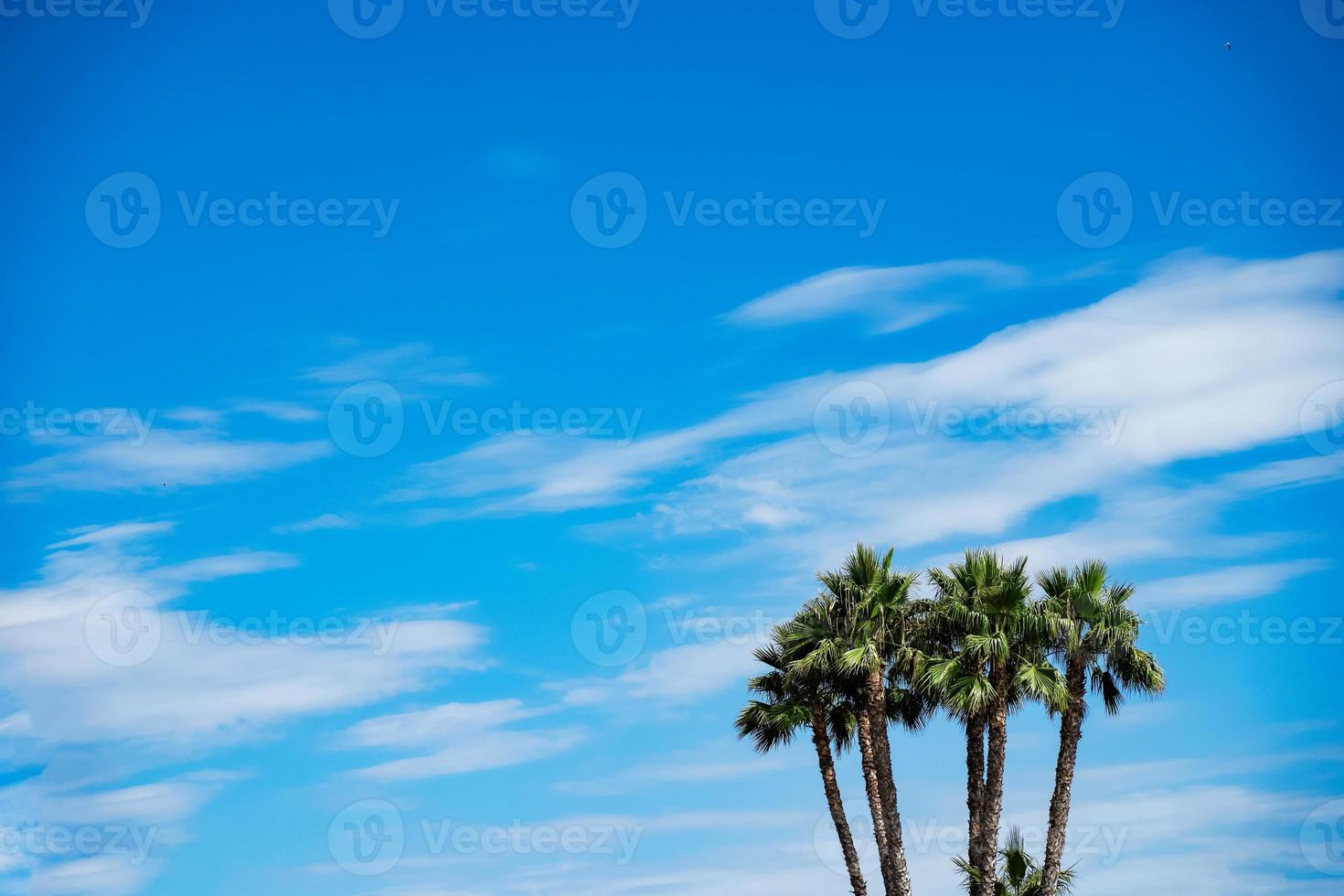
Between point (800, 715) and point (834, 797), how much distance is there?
108 inches

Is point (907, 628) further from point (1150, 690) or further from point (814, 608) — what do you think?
point (1150, 690)

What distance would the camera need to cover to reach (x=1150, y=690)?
160ft

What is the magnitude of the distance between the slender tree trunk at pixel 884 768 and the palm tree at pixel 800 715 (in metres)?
1.37

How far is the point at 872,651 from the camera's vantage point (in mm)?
48344

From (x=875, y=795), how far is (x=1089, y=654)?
312 inches

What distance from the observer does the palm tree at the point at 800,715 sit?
49844 mm

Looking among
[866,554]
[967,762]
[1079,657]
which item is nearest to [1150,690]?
[1079,657]

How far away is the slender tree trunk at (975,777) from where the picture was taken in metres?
48.7

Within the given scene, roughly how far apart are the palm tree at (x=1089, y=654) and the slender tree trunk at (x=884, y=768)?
4.69m

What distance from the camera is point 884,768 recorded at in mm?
49000

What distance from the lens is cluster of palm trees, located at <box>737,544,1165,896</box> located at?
1890 inches

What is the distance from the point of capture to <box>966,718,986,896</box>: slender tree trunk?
160 ft

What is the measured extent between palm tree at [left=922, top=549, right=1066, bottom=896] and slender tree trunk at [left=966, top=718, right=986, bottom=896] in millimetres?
28

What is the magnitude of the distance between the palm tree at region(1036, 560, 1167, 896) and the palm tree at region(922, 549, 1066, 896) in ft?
2.76
